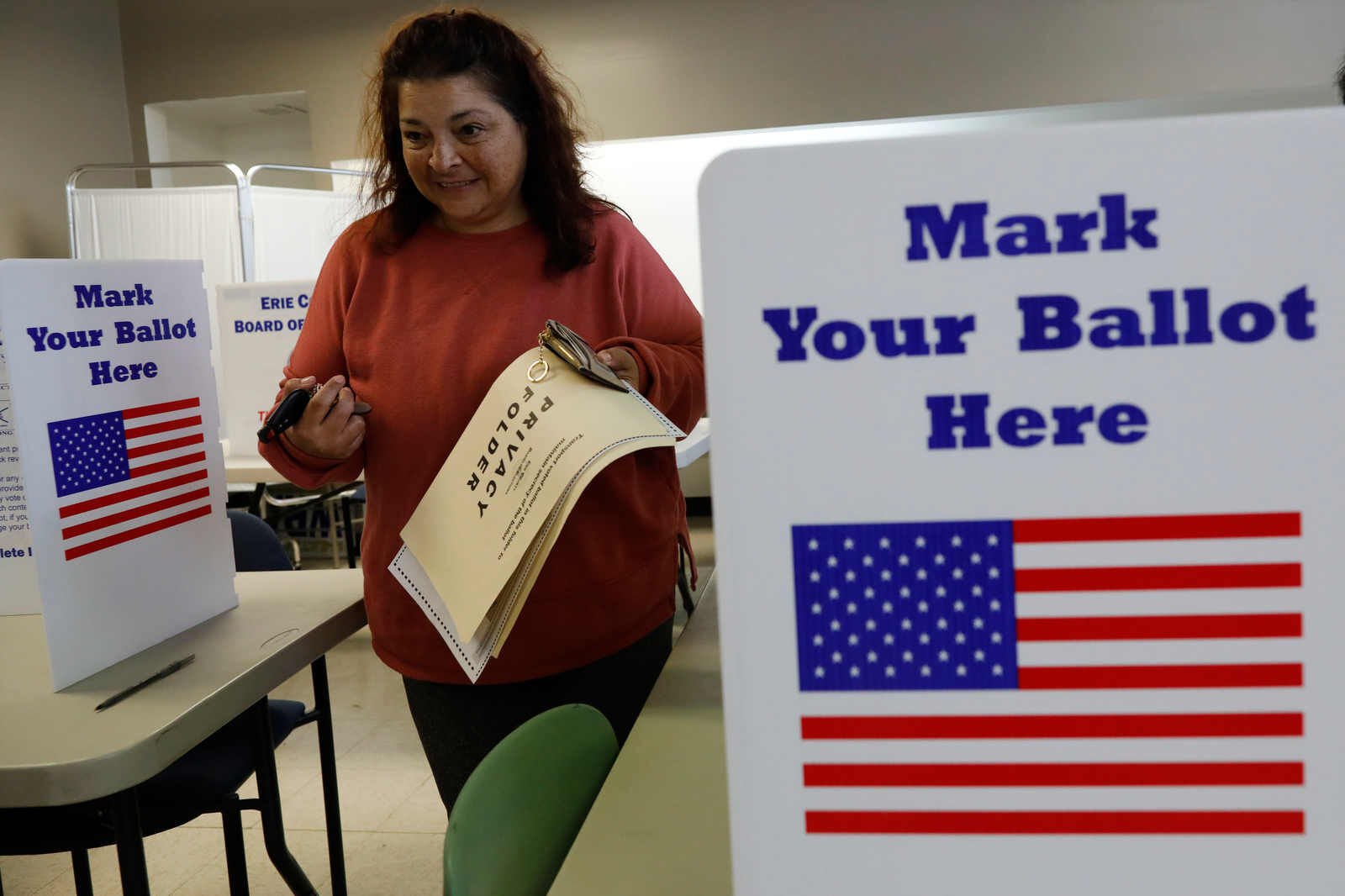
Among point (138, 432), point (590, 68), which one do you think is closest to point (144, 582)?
point (138, 432)

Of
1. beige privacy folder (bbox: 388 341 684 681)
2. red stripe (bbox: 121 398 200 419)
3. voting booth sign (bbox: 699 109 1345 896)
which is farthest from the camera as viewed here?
red stripe (bbox: 121 398 200 419)

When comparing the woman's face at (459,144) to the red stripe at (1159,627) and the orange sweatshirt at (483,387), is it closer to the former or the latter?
the orange sweatshirt at (483,387)

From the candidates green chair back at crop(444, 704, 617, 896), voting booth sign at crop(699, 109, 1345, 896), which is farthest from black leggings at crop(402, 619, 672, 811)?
voting booth sign at crop(699, 109, 1345, 896)

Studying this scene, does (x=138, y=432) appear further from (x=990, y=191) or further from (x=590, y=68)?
(x=590, y=68)

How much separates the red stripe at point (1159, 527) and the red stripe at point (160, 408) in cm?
132

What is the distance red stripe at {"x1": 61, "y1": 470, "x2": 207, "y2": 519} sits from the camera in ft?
4.53

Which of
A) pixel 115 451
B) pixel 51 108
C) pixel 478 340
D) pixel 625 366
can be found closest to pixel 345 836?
pixel 115 451

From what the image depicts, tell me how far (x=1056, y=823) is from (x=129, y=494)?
133cm

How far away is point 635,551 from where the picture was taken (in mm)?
1366

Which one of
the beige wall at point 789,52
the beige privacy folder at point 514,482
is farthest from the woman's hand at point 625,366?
the beige wall at point 789,52

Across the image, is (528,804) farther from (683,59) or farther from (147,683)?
(683,59)

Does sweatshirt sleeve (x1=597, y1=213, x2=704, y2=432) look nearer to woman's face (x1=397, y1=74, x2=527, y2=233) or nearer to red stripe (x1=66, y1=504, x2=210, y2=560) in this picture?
woman's face (x1=397, y1=74, x2=527, y2=233)

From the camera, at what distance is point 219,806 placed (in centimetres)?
179

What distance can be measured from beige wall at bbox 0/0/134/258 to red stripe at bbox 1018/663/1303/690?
6.89 meters
